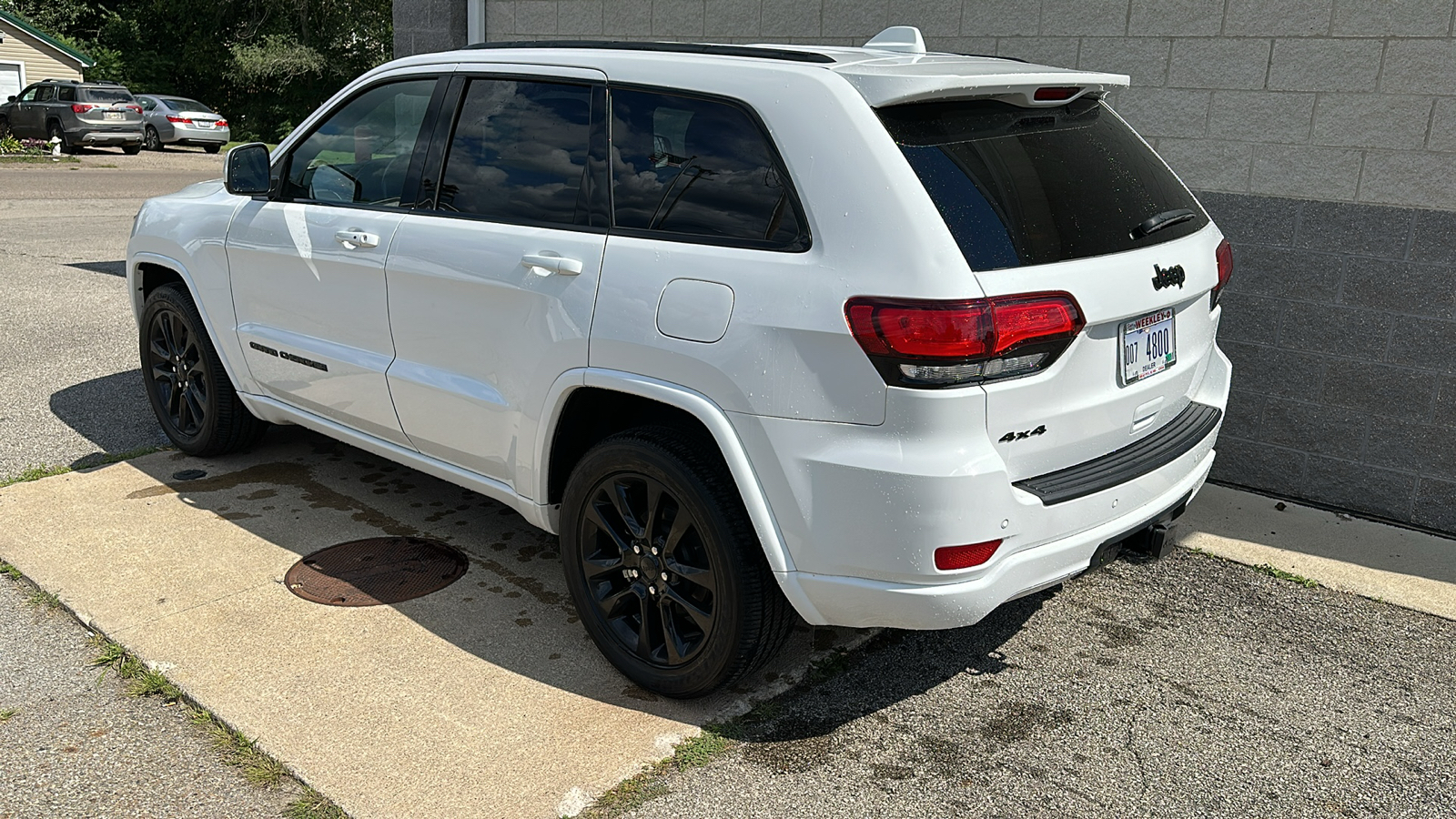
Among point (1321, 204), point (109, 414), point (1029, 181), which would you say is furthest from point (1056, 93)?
point (109, 414)

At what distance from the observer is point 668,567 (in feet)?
11.3

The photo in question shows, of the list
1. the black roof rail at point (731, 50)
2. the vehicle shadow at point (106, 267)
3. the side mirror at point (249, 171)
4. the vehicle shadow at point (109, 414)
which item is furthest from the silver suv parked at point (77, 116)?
the black roof rail at point (731, 50)

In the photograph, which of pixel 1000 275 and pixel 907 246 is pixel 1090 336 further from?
pixel 907 246

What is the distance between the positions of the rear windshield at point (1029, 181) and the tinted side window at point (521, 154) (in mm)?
1063

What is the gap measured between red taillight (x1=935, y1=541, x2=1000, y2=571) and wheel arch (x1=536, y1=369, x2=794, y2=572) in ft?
1.34

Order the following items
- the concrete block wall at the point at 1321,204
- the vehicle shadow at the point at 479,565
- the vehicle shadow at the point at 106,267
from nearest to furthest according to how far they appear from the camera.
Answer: the vehicle shadow at the point at 479,565 < the concrete block wall at the point at 1321,204 < the vehicle shadow at the point at 106,267

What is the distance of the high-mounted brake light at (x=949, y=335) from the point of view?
282cm

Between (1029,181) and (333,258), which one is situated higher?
(1029,181)

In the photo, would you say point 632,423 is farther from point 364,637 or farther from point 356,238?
point 356,238

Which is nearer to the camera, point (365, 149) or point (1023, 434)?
point (1023, 434)

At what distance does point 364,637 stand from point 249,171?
2044 mm

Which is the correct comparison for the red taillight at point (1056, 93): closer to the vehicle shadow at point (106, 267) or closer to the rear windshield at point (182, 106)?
the vehicle shadow at point (106, 267)

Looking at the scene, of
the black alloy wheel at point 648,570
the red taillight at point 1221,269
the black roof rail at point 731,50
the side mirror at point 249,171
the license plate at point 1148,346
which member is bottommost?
the black alloy wheel at point 648,570

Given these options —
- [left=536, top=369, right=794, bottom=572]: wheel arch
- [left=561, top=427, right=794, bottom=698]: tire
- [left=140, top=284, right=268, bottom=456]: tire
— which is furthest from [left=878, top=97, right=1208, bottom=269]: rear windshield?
[left=140, top=284, right=268, bottom=456]: tire
